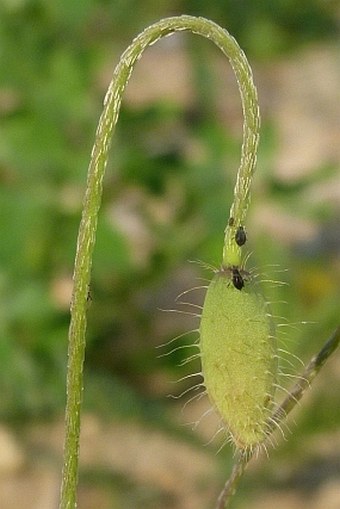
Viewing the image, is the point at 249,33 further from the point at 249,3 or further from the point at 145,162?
the point at 145,162

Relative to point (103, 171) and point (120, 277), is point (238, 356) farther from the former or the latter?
point (120, 277)

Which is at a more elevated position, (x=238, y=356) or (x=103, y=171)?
(x=103, y=171)

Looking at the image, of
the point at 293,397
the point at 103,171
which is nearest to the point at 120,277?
the point at 293,397

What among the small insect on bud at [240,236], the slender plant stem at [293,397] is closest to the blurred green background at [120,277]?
the slender plant stem at [293,397]

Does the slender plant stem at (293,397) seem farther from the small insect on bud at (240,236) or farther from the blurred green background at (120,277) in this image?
the blurred green background at (120,277)

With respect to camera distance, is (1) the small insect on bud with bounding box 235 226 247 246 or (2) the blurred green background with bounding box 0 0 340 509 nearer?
(1) the small insect on bud with bounding box 235 226 247 246

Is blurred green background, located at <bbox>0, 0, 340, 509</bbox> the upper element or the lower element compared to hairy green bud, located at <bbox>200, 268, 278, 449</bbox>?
lower

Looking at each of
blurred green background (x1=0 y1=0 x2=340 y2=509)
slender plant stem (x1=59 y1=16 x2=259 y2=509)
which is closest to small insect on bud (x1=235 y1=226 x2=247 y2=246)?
slender plant stem (x1=59 y1=16 x2=259 y2=509)

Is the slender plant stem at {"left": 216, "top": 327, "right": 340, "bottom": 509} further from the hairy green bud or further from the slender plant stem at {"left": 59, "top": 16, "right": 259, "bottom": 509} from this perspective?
the slender plant stem at {"left": 59, "top": 16, "right": 259, "bottom": 509}
